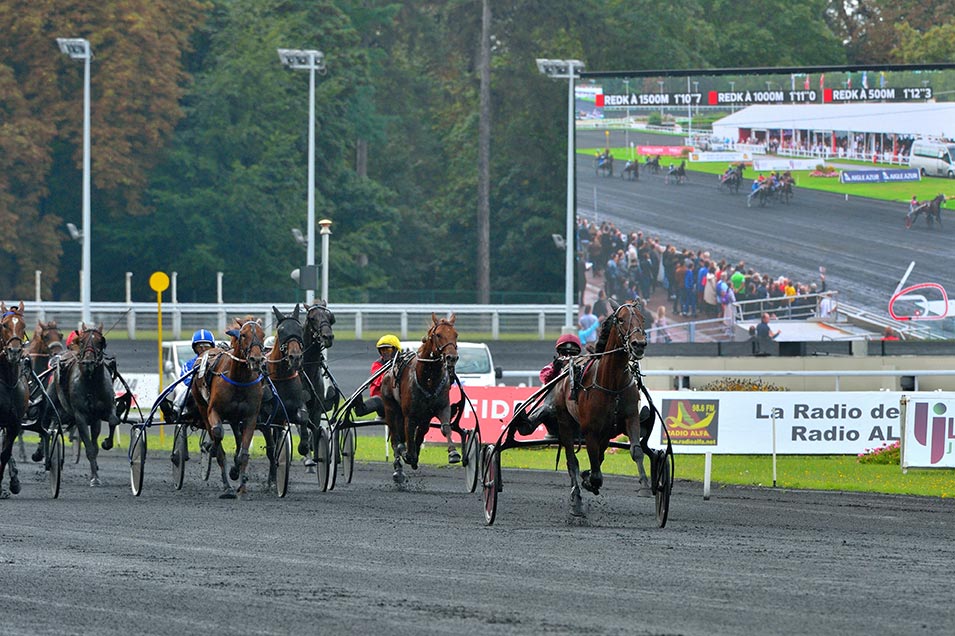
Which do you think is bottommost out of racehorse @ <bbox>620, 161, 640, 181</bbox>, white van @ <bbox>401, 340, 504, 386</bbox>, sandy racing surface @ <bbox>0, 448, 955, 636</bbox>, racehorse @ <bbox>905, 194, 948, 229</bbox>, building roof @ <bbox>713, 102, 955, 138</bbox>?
sandy racing surface @ <bbox>0, 448, 955, 636</bbox>

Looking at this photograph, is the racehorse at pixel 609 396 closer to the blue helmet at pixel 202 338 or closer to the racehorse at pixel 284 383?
the racehorse at pixel 284 383

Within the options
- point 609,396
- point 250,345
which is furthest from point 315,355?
point 609,396

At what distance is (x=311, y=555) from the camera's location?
40.1 feet

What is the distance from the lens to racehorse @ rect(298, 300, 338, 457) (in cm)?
1864

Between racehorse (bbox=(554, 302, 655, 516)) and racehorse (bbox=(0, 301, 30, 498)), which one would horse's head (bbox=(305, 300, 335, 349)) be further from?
racehorse (bbox=(554, 302, 655, 516))

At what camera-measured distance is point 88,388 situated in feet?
65.9

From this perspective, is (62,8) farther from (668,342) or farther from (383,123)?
(668,342)

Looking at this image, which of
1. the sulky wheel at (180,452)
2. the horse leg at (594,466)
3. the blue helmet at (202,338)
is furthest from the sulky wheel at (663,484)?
the blue helmet at (202,338)

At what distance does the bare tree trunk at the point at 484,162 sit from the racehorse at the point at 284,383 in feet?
110

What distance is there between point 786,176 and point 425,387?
50.0 ft

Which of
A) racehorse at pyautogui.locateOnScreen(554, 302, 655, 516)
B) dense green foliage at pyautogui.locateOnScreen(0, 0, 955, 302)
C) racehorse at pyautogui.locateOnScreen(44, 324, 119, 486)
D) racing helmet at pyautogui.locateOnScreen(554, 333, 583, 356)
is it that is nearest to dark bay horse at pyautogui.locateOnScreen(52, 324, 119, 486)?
racehorse at pyautogui.locateOnScreen(44, 324, 119, 486)

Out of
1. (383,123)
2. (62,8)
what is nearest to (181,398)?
(62,8)

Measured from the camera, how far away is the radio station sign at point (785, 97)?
3069 centimetres

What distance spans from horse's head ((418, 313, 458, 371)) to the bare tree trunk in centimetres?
3379
